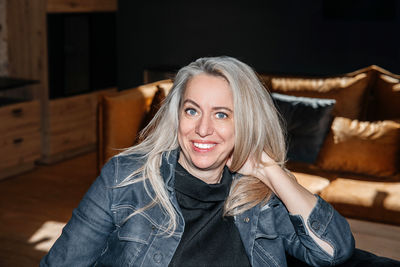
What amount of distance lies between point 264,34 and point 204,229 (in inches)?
148

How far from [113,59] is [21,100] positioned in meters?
1.23

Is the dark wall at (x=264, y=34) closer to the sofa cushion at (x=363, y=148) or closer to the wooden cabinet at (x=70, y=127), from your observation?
the wooden cabinet at (x=70, y=127)

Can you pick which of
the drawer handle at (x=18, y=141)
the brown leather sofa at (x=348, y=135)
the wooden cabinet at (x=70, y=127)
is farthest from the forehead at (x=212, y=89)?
the wooden cabinet at (x=70, y=127)

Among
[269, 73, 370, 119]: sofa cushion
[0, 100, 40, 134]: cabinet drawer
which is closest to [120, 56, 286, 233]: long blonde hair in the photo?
[269, 73, 370, 119]: sofa cushion

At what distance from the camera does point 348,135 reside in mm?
3416

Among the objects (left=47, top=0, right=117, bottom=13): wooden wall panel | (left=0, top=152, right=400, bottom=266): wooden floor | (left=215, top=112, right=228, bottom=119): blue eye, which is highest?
(left=47, top=0, right=117, bottom=13): wooden wall panel

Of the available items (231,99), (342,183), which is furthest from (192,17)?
(231,99)

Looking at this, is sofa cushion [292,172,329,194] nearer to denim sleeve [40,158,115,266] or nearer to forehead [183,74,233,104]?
forehead [183,74,233,104]

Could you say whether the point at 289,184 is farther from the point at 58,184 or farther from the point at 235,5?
the point at 235,5

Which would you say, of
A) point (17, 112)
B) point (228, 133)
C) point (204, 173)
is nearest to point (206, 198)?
point (204, 173)

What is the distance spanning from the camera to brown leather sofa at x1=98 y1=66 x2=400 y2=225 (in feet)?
10.0

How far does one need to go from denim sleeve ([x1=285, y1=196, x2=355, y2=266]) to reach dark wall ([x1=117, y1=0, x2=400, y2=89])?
3.25m

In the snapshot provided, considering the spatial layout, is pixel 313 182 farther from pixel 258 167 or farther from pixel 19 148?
pixel 19 148

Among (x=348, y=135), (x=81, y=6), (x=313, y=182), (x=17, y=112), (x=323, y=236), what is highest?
(x=81, y=6)
